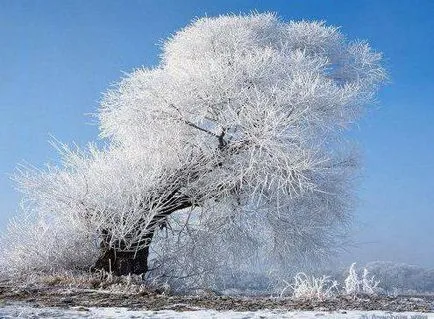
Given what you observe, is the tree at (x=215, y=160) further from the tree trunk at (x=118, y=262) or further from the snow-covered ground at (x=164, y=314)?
the snow-covered ground at (x=164, y=314)

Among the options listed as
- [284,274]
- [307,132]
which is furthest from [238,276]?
[307,132]

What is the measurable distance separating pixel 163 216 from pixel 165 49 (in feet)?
22.0

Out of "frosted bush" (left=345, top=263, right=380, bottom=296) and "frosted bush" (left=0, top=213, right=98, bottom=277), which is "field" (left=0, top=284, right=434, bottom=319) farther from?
"frosted bush" (left=0, top=213, right=98, bottom=277)

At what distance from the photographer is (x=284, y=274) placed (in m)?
16.3

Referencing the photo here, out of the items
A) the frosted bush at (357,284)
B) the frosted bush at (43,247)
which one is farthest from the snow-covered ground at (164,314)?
the frosted bush at (43,247)

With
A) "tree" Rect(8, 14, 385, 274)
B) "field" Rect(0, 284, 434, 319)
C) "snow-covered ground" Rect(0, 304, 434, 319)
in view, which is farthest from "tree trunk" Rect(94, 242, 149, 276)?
"snow-covered ground" Rect(0, 304, 434, 319)

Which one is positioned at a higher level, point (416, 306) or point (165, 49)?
point (165, 49)

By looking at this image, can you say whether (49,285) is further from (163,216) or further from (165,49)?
(165,49)

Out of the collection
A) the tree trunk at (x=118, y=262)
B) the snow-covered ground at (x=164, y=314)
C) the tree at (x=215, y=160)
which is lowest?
the snow-covered ground at (x=164, y=314)

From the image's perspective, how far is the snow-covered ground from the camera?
5926 millimetres

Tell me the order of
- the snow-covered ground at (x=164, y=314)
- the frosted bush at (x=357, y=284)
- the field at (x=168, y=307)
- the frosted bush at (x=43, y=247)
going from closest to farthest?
the snow-covered ground at (x=164, y=314), the field at (x=168, y=307), the frosted bush at (x=357, y=284), the frosted bush at (x=43, y=247)

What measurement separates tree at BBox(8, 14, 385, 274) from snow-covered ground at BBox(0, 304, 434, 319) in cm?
590

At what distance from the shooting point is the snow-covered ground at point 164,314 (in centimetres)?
593

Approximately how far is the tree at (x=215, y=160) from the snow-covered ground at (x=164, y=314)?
5.90m
